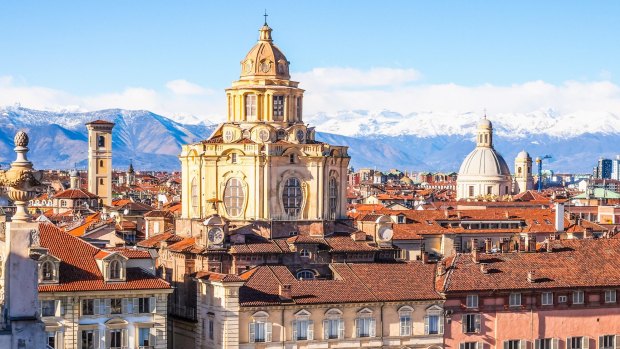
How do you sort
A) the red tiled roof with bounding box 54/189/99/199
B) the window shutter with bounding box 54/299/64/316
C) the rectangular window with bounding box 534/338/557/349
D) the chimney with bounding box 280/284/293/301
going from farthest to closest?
1. the red tiled roof with bounding box 54/189/99/199
2. the rectangular window with bounding box 534/338/557/349
3. the chimney with bounding box 280/284/293/301
4. the window shutter with bounding box 54/299/64/316

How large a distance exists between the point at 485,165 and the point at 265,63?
119307mm

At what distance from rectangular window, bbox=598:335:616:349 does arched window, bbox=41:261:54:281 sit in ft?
95.1

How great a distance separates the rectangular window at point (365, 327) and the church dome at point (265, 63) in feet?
58.2

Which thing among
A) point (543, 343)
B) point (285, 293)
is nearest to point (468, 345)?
point (543, 343)

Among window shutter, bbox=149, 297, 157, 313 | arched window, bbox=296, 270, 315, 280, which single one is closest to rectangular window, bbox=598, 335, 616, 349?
arched window, bbox=296, 270, 315, 280

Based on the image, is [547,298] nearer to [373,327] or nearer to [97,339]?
[373,327]

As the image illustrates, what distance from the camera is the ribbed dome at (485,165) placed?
196 meters

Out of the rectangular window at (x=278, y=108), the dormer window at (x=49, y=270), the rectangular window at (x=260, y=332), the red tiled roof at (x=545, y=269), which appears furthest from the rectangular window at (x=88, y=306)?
the rectangular window at (x=278, y=108)

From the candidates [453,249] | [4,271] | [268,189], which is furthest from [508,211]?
[4,271]

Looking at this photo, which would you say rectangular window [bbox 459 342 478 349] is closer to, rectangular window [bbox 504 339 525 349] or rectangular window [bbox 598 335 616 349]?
rectangular window [bbox 504 339 525 349]

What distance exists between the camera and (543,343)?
72.5 metres

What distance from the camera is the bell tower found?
17738cm

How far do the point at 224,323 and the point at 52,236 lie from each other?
8378mm

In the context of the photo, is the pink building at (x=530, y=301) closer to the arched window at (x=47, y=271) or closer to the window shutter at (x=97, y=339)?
the window shutter at (x=97, y=339)
